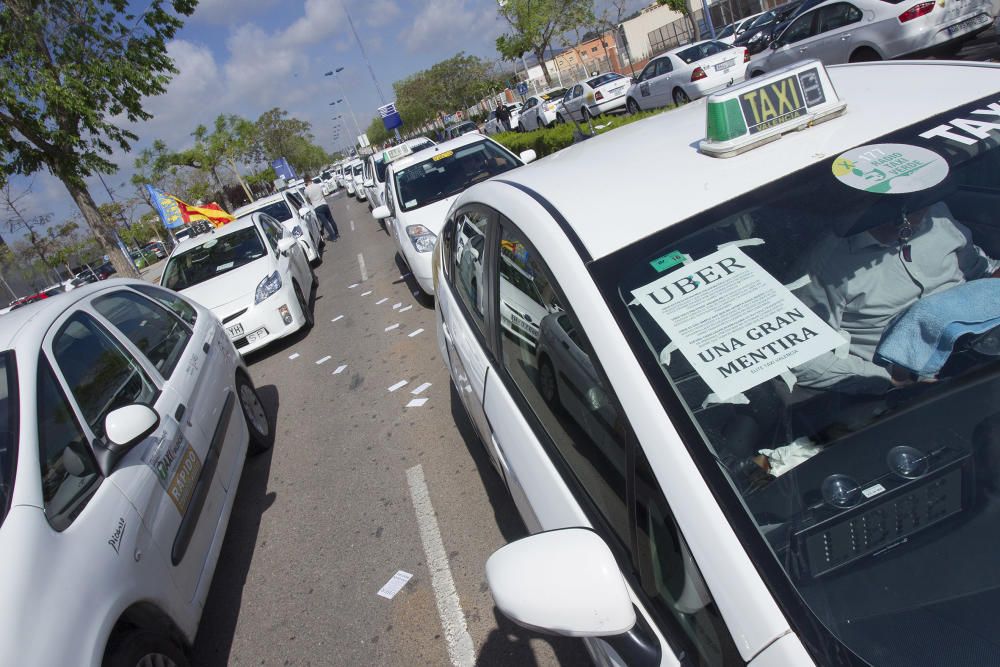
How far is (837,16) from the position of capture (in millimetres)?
10703

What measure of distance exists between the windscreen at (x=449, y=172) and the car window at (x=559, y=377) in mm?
5274

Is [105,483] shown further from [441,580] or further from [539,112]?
[539,112]

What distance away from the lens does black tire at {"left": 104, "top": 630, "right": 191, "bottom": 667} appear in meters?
2.12

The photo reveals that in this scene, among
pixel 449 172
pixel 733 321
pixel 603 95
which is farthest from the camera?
pixel 603 95

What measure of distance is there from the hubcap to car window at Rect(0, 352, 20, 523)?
77.9 inches

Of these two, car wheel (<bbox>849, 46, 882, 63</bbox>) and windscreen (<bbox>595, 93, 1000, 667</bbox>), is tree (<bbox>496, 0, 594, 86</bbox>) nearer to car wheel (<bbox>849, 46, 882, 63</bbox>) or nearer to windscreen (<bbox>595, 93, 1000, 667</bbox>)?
car wheel (<bbox>849, 46, 882, 63</bbox>)

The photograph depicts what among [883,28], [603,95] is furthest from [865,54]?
[603,95]

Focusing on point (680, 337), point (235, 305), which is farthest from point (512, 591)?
point (235, 305)

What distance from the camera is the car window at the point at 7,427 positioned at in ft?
7.38

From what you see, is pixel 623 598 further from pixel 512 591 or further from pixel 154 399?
pixel 154 399

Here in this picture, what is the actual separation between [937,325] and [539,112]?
26.0 meters

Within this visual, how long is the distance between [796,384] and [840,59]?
11.6 meters

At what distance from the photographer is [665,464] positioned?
1.32 metres

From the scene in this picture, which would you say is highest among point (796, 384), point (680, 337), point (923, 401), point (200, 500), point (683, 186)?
point (683, 186)
